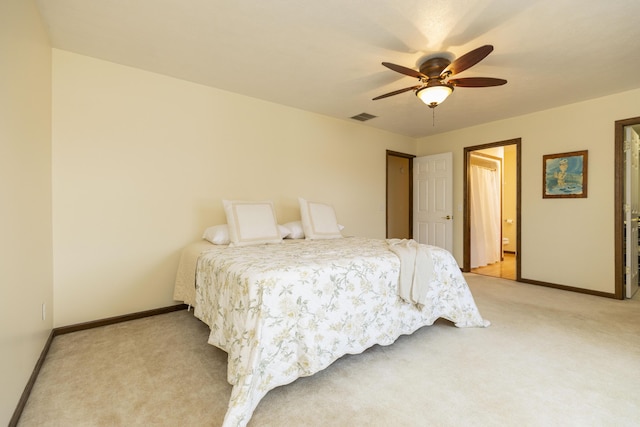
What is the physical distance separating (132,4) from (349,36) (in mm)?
1529

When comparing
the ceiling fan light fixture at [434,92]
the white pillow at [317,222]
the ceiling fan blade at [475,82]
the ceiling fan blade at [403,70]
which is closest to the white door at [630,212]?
the ceiling fan blade at [475,82]

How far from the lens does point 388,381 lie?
5.80ft

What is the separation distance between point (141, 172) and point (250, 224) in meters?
1.18

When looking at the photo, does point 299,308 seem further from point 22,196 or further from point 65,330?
point 65,330

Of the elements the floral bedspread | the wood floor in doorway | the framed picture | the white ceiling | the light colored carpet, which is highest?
the white ceiling

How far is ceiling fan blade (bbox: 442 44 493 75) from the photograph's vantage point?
6.25 ft

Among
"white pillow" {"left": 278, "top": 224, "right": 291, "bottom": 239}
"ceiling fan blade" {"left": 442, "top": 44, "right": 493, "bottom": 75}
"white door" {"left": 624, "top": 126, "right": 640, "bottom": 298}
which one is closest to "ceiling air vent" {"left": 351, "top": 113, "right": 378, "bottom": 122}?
"ceiling fan blade" {"left": 442, "top": 44, "right": 493, "bottom": 75}

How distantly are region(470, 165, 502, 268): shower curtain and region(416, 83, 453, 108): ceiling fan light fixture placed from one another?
304cm

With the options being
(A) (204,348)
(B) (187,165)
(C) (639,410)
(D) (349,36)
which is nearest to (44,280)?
(A) (204,348)

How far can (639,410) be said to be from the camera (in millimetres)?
1492

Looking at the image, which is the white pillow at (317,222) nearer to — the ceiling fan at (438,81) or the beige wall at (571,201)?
the ceiling fan at (438,81)

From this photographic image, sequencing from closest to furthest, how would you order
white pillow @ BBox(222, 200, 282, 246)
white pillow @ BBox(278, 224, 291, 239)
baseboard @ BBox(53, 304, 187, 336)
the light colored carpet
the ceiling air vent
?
1. the light colored carpet
2. baseboard @ BBox(53, 304, 187, 336)
3. white pillow @ BBox(222, 200, 282, 246)
4. white pillow @ BBox(278, 224, 291, 239)
5. the ceiling air vent

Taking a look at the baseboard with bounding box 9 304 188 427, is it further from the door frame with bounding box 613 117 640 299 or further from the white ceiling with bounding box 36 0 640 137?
the door frame with bounding box 613 117 640 299

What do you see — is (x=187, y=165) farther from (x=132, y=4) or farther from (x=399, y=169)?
(x=399, y=169)
